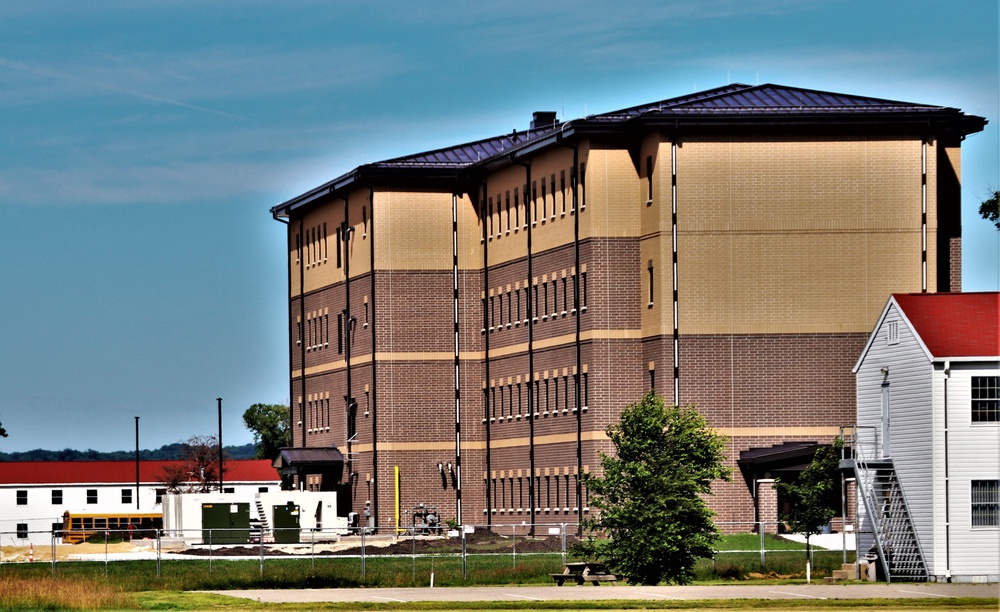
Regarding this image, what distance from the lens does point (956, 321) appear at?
6153 cm

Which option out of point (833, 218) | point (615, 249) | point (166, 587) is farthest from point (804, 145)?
point (166, 587)

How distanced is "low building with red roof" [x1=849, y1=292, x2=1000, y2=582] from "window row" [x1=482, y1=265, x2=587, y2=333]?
89.4 ft

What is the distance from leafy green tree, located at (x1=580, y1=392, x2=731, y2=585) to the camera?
5506 cm

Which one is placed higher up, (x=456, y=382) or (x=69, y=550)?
(x=456, y=382)

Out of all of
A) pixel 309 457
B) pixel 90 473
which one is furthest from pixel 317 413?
pixel 90 473

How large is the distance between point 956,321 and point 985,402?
283cm

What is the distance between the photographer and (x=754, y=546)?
248 feet

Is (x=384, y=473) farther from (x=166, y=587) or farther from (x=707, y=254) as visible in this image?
(x=166, y=587)

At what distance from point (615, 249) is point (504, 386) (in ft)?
47.1

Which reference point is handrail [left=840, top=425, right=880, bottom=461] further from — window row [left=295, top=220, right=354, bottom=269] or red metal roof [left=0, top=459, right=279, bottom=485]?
red metal roof [left=0, top=459, right=279, bottom=485]

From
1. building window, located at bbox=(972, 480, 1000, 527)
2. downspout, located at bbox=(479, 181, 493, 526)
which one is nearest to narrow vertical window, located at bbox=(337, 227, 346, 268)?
downspout, located at bbox=(479, 181, 493, 526)

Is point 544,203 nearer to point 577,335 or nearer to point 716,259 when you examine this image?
point 577,335

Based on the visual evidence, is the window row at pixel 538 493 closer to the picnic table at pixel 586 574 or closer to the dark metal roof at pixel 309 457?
the dark metal roof at pixel 309 457

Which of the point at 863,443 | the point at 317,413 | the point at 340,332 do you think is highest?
the point at 340,332
